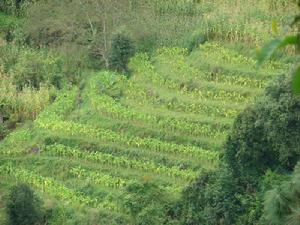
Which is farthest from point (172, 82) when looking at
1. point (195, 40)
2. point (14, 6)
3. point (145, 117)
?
point (14, 6)

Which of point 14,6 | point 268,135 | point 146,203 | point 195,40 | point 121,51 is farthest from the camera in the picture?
point 14,6

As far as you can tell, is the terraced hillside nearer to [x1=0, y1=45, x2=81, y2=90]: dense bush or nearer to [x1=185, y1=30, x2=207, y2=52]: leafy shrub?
[x1=185, y1=30, x2=207, y2=52]: leafy shrub

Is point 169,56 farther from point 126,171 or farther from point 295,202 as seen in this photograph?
point 295,202

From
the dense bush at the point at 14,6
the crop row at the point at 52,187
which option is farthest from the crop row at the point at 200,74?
the dense bush at the point at 14,6

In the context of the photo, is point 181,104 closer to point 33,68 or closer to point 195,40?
point 195,40

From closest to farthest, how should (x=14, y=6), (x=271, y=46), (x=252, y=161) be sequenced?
(x=271, y=46)
(x=252, y=161)
(x=14, y=6)

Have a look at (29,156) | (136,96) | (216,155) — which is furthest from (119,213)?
(136,96)

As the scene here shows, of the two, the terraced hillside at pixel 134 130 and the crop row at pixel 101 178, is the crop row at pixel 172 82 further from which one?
the crop row at pixel 101 178
